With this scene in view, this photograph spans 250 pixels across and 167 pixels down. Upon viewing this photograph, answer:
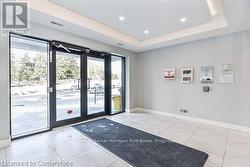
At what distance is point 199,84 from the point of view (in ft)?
14.5

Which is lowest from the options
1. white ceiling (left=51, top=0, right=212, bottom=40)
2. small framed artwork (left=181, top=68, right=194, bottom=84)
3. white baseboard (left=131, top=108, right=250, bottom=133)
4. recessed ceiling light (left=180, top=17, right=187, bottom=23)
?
white baseboard (left=131, top=108, right=250, bottom=133)

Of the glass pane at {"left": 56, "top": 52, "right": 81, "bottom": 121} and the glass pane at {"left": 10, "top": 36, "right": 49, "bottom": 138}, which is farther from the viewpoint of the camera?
the glass pane at {"left": 56, "top": 52, "right": 81, "bottom": 121}

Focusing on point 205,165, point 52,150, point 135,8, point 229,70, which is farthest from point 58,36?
point 229,70

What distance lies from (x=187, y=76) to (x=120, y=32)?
2.63 m

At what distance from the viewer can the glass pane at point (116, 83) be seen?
18.3 feet

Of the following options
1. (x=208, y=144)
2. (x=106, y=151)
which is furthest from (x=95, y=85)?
(x=208, y=144)

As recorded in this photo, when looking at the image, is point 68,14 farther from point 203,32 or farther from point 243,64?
point 243,64

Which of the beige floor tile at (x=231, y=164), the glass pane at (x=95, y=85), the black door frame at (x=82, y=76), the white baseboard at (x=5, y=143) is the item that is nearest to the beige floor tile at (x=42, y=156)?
the white baseboard at (x=5, y=143)

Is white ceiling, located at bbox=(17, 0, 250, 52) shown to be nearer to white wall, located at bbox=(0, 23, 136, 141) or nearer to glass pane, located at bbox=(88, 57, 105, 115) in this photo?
white wall, located at bbox=(0, 23, 136, 141)

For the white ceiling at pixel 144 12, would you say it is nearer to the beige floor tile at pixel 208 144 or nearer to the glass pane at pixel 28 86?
the glass pane at pixel 28 86

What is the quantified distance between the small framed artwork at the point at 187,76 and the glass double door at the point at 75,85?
9.36 ft

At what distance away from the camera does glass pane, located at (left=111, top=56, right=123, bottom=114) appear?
5566 millimetres

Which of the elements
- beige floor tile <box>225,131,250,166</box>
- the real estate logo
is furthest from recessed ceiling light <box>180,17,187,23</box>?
the real estate logo

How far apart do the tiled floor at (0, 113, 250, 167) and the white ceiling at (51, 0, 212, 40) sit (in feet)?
9.28
